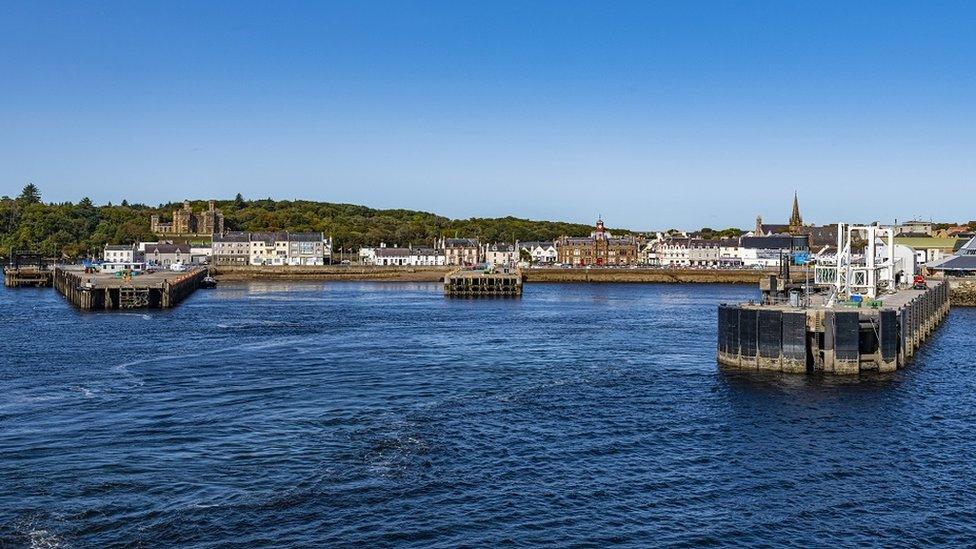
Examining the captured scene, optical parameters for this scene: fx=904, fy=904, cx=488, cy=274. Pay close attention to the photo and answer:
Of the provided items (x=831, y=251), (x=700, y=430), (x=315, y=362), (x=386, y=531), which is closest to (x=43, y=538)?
(x=386, y=531)

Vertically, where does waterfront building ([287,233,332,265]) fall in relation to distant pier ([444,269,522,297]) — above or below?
above

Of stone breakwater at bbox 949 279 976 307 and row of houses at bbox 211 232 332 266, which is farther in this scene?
row of houses at bbox 211 232 332 266

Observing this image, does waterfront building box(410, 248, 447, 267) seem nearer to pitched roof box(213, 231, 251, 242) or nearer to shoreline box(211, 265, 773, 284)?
shoreline box(211, 265, 773, 284)

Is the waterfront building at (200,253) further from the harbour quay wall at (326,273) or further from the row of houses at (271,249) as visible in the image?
the harbour quay wall at (326,273)

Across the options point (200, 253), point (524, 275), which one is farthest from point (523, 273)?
point (200, 253)

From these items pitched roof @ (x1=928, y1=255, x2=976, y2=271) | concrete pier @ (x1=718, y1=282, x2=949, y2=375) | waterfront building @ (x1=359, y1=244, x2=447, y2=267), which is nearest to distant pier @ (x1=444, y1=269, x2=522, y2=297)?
pitched roof @ (x1=928, y1=255, x2=976, y2=271)

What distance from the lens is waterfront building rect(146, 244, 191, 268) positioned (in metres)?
183

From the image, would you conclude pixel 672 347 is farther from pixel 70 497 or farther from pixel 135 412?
pixel 70 497

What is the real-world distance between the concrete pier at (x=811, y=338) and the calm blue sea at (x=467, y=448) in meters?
1.52

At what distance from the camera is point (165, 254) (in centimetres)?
18500

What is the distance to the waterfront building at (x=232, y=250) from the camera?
19075cm

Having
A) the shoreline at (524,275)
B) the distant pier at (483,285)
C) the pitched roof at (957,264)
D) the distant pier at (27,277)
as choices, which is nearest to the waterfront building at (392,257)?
the shoreline at (524,275)

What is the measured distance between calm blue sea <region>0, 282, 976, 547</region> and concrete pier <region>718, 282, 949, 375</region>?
4.97 feet

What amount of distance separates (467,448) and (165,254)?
167996 mm
